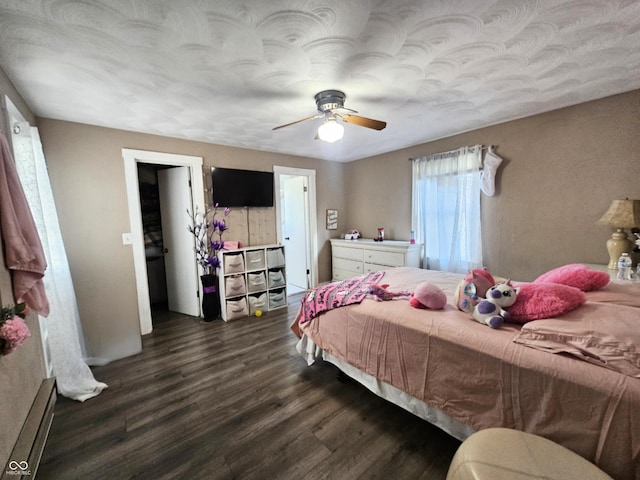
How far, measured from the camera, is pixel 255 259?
11.8 feet

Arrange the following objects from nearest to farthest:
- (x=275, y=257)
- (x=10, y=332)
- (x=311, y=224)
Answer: (x=10, y=332) < (x=275, y=257) < (x=311, y=224)

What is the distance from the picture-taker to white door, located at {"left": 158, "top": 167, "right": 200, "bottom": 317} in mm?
3424

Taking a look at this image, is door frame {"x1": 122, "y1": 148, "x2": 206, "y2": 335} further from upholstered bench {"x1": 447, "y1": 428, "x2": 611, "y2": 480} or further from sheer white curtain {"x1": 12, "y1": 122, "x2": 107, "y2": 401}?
upholstered bench {"x1": 447, "y1": 428, "x2": 611, "y2": 480}

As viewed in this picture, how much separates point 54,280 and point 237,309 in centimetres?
188

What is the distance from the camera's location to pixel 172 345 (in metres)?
2.78

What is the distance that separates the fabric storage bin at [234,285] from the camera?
11.1ft

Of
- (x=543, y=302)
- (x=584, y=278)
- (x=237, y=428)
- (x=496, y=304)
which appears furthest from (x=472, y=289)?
(x=237, y=428)

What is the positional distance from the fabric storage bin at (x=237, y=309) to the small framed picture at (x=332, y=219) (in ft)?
6.81

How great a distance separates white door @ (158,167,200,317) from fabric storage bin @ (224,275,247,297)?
47 cm

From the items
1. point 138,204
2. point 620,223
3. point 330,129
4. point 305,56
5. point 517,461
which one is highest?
point 305,56

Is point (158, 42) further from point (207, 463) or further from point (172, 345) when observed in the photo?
point (172, 345)

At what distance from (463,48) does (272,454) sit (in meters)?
2.68

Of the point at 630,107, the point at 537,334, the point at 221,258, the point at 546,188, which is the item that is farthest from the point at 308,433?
the point at 630,107

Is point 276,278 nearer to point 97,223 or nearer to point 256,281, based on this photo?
point 256,281
